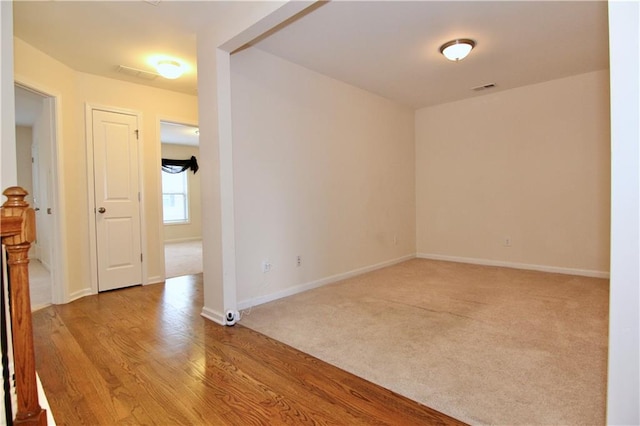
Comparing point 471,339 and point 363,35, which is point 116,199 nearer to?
point 363,35

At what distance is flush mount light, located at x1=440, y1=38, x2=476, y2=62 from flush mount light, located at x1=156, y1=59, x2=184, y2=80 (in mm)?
2768

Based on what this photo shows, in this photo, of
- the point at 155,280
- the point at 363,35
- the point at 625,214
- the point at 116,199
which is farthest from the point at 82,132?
the point at 625,214

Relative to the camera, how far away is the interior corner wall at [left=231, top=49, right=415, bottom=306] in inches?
130

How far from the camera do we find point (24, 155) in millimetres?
6195

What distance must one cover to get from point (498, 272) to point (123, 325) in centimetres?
448

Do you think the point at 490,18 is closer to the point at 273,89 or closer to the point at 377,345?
the point at 273,89

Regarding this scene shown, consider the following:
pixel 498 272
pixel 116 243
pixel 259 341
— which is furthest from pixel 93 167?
pixel 498 272

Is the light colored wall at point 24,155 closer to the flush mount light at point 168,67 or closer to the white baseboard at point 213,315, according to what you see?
the flush mount light at point 168,67

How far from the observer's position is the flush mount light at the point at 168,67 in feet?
11.4

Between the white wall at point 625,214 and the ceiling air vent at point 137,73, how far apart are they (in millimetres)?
4106

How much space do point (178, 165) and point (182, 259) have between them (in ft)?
11.0

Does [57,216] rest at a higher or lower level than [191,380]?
higher

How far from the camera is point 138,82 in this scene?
411 cm

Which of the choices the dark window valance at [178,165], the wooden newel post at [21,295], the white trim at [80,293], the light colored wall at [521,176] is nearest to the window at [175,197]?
the dark window valance at [178,165]
